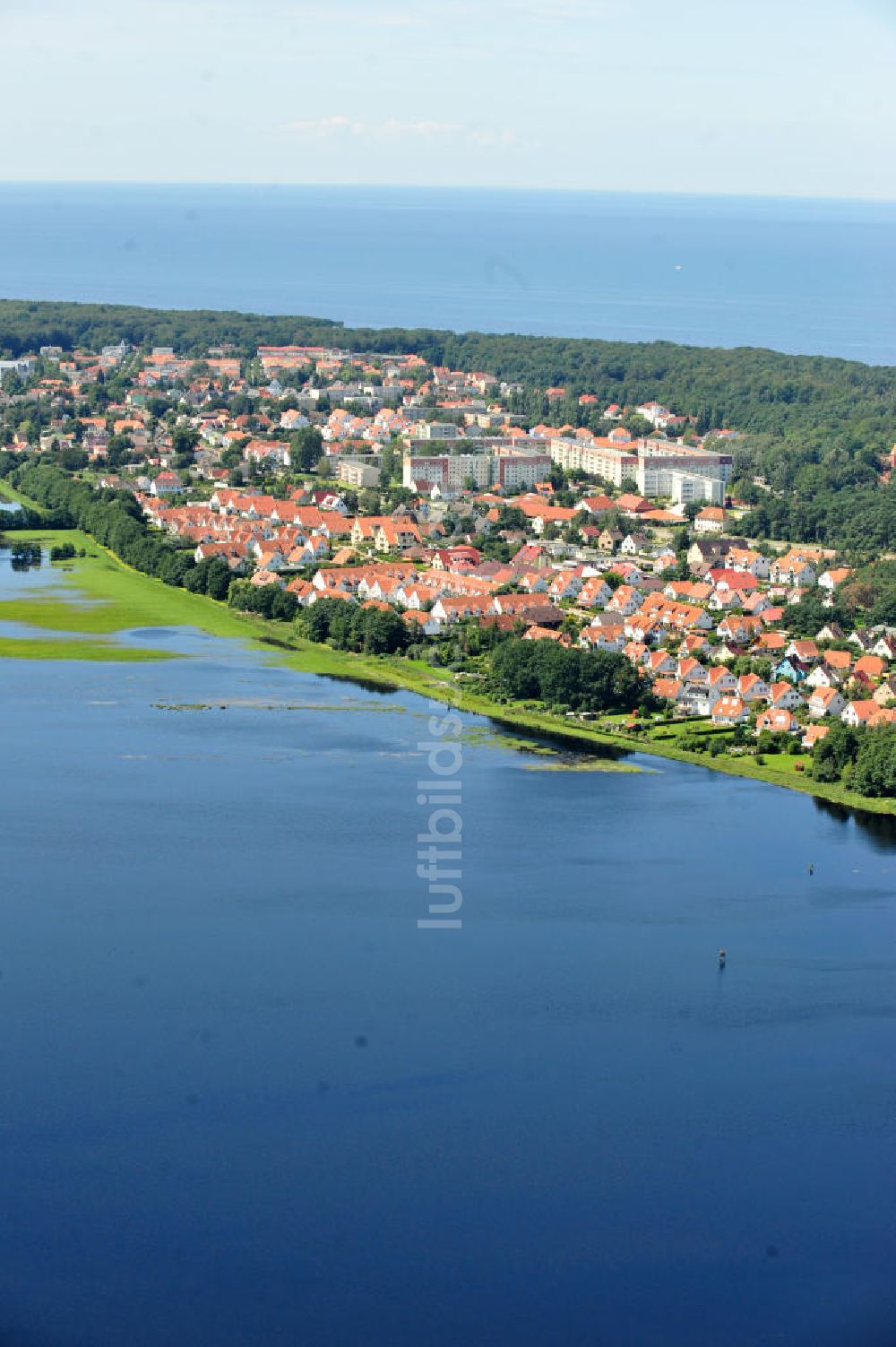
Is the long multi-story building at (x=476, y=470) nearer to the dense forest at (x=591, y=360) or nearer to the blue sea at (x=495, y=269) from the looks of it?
the dense forest at (x=591, y=360)

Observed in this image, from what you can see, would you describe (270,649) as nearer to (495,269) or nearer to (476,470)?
(476,470)

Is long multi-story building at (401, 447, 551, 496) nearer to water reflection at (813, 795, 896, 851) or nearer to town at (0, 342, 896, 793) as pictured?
town at (0, 342, 896, 793)

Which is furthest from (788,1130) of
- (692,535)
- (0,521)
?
(0,521)

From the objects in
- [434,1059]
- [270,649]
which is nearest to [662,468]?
[270,649]

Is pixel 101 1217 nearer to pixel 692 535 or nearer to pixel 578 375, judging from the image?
pixel 692 535

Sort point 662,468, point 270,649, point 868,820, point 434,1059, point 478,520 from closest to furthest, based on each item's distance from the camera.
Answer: point 434,1059, point 868,820, point 270,649, point 478,520, point 662,468

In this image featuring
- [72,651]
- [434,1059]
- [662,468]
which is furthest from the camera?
[662,468]
